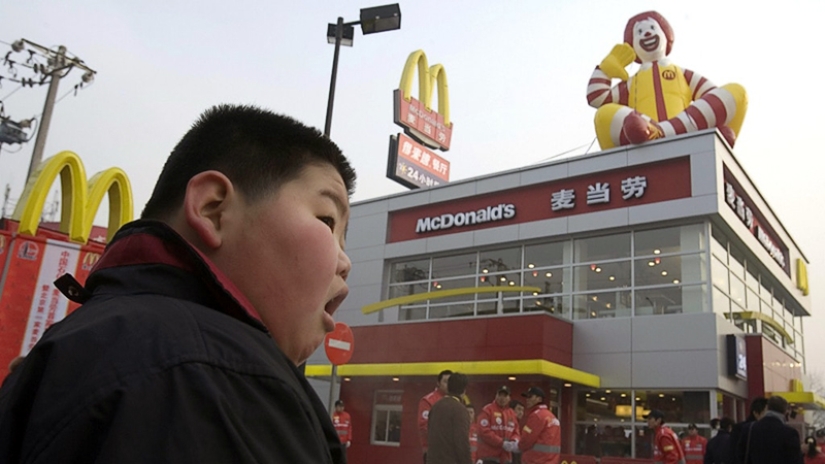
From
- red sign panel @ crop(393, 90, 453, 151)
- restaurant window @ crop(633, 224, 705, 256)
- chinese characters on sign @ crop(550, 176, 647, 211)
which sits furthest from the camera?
red sign panel @ crop(393, 90, 453, 151)

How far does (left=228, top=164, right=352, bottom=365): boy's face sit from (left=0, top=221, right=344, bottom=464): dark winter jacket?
0.68 feet

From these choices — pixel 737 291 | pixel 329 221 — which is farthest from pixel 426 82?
pixel 329 221

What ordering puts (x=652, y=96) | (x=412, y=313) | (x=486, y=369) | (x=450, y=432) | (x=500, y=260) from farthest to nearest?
(x=412, y=313) < (x=500, y=260) < (x=652, y=96) < (x=486, y=369) < (x=450, y=432)

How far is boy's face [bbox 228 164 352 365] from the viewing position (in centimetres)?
114

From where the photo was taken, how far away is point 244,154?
4.06 ft

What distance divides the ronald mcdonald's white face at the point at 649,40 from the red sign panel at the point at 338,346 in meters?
16.6

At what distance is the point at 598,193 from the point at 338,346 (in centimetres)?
1286

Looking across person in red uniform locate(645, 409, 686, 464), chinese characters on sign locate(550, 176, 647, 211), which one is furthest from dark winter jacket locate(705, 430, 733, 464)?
chinese characters on sign locate(550, 176, 647, 211)

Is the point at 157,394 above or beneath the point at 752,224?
beneath

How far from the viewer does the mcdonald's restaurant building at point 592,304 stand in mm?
17156

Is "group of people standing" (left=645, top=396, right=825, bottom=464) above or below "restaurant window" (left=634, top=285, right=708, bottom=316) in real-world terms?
below

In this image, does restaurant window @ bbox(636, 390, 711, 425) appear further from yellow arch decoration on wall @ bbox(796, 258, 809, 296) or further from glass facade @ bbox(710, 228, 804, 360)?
yellow arch decoration on wall @ bbox(796, 258, 809, 296)

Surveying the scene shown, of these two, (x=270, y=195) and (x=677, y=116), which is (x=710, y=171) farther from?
(x=270, y=195)

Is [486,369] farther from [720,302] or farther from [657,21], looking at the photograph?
[657,21]
